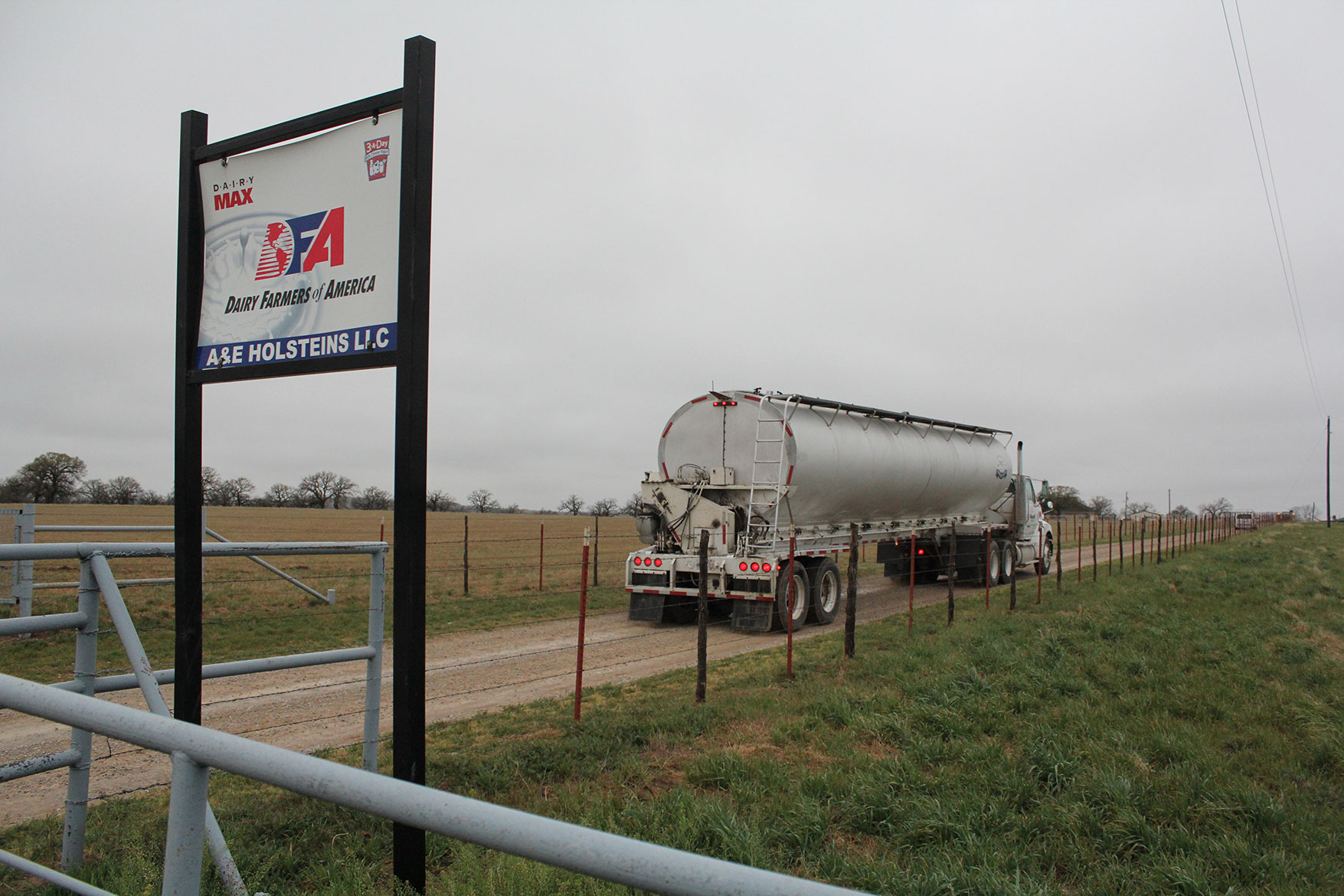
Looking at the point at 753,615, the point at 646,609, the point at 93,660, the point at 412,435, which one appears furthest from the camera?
the point at 646,609

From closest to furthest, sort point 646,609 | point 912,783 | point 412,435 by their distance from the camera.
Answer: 1. point 412,435
2. point 912,783
3. point 646,609

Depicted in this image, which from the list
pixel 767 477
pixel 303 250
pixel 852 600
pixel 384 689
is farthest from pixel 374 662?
pixel 767 477

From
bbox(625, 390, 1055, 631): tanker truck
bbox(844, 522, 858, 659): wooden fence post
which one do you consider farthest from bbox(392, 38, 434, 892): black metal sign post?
bbox(625, 390, 1055, 631): tanker truck

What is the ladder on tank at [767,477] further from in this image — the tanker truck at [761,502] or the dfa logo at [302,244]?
the dfa logo at [302,244]

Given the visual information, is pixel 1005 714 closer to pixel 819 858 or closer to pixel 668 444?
pixel 819 858

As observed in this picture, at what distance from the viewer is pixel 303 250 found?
3779mm

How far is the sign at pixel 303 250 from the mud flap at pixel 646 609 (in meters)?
10.7

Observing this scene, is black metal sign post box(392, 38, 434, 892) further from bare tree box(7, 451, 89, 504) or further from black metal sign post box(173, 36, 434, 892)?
bare tree box(7, 451, 89, 504)

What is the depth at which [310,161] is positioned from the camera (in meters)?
3.80

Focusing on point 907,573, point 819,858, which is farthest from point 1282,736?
point 907,573

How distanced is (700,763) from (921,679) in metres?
3.16

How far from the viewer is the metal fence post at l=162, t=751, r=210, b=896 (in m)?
1.61

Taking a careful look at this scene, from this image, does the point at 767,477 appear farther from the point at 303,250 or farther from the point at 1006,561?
the point at 1006,561

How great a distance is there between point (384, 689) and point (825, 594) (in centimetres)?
866
